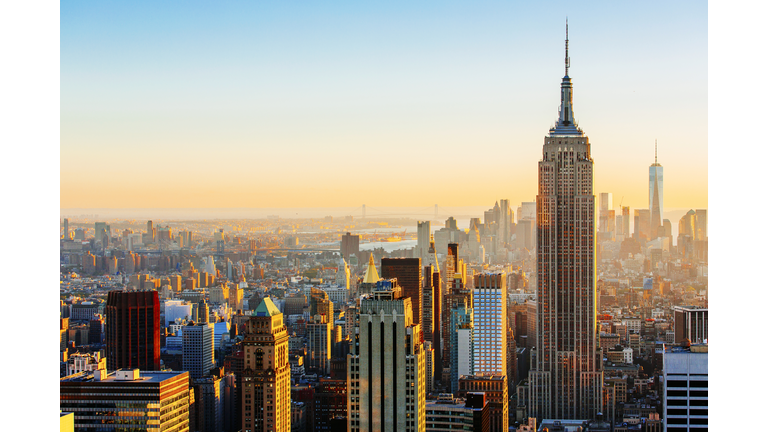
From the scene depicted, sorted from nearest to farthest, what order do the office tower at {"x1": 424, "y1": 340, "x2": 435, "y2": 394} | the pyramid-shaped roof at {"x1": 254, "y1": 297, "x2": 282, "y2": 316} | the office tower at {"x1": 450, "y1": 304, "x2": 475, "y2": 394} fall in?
the office tower at {"x1": 424, "y1": 340, "x2": 435, "y2": 394}, the pyramid-shaped roof at {"x1": 254, "y1": 297, "x2": 282, "y2": 316}, the office tower at {"x1": 450, "y1": 304, "x2": 475, "y2": 394}

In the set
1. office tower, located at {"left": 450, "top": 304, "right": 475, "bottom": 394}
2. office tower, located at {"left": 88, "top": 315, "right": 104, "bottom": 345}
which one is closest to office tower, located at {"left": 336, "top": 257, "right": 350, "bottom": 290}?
office tower, located at {"left": 450, "top": 304, "right": 475, "bottom": 394}

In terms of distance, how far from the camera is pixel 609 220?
1052 cm

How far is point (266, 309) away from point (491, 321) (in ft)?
17.9

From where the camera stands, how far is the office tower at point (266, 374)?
289 inches

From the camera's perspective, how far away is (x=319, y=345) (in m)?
8.75

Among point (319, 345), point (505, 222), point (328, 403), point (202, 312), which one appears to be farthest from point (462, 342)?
point (328, 403)

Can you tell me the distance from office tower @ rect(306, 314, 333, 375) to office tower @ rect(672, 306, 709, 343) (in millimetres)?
3608

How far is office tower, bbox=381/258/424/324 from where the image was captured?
768cm

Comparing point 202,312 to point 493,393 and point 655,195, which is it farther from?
point 655,195

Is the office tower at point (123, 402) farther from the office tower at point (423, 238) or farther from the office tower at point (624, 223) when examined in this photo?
the office tower at point (624, 223)

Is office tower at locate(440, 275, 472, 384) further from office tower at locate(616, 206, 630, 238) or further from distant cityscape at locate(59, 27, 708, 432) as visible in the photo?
office tower at locate(616, 206, 630, 238)
